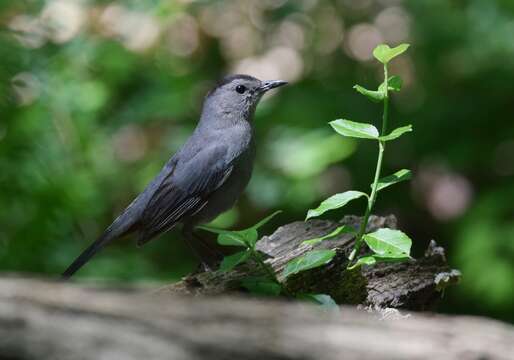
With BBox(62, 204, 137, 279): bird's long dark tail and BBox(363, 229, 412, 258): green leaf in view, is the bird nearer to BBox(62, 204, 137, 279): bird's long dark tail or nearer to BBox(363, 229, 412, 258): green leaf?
BBox(62, 204, 137, 279): bird's long dark tail

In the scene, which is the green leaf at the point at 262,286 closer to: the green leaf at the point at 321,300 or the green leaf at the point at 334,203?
the green leaf at the point at 321,300

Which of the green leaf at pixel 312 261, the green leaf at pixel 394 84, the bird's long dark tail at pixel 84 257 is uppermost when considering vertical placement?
the green leaf at pixel 394 84

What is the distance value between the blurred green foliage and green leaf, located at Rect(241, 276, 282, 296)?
208 centimetres

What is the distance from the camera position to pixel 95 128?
15.3 feet

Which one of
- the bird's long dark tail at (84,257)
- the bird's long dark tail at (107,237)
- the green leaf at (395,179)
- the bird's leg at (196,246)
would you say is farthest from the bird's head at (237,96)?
the green leaf at (395,179)

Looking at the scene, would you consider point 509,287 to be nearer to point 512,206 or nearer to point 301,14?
point 512,206

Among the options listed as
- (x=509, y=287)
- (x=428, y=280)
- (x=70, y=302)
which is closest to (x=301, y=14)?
(x=509, y=287)

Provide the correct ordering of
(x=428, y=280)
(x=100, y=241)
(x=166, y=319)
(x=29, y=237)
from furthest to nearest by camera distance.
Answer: (x=29, y=237)
(x=100, y=241)
(x=428, y=280)
(x=166, y=319)

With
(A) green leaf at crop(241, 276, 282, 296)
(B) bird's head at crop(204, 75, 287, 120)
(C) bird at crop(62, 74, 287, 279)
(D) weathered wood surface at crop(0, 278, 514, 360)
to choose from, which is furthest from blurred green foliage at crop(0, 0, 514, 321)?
(D) weathered wood surface at crop(0, 278, 514, 360)

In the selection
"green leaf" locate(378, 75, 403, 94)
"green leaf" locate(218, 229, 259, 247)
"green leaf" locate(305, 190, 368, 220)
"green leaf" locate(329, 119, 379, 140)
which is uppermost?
"green leaf" locate(378, 75, 403, 94)

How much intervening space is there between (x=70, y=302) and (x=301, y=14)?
4971 mm

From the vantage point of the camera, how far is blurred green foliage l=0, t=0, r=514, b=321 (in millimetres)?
4391

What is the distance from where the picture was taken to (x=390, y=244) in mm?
2229

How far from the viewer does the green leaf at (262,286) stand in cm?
231
